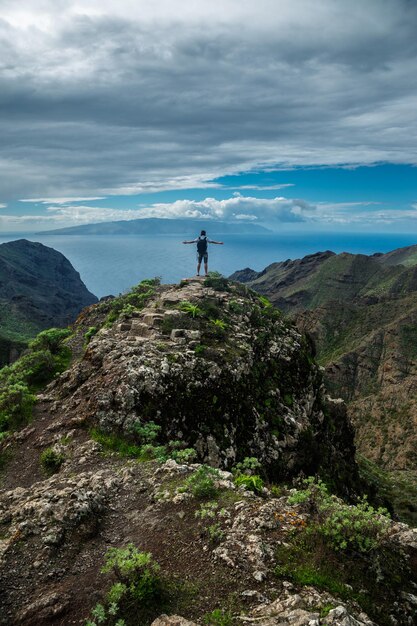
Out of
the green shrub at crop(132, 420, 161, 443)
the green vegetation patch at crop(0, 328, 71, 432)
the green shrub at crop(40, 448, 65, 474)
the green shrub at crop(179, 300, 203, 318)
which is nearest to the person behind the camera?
the green shrub at crop(40, 448, 65, 474)

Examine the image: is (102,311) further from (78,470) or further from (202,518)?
(202,518)

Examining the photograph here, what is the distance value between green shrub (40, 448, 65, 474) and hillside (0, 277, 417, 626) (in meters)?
0.04

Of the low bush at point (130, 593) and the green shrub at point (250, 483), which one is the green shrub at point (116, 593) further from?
the green shrub at point (250, 483)

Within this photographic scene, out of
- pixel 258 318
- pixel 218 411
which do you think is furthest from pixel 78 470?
pixel 258 318

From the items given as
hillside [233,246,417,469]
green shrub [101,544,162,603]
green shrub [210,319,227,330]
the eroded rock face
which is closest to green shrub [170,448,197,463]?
the eroded rock face

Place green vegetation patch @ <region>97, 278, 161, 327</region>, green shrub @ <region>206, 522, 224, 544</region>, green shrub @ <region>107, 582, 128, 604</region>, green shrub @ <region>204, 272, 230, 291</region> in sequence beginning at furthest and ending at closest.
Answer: green shrub @ <region>204, 272, 230, 291</region>, green vegetation patch @ <region>97, 278, 161, 327</region>, green shrub @ <region>206, 522, 224, 544</region>, green shrub @ <region>107, 582, 128, 604</region>

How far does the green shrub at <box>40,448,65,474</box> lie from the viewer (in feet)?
40.1

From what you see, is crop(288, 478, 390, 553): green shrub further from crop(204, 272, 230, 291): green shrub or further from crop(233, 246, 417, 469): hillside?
crop(233, 246, 417, 469): hillside

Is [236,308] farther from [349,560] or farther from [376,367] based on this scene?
[376,367]

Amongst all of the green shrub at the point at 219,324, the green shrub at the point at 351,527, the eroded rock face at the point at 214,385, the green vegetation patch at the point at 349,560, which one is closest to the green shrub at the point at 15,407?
the eroded rock face at the point at 214,385

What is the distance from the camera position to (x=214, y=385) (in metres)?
16.1

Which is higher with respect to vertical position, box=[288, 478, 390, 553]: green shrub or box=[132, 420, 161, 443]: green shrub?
box=[288, 478, 390, 553]: green shrub

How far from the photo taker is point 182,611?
6832mm

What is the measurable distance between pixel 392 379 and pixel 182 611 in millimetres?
99983
